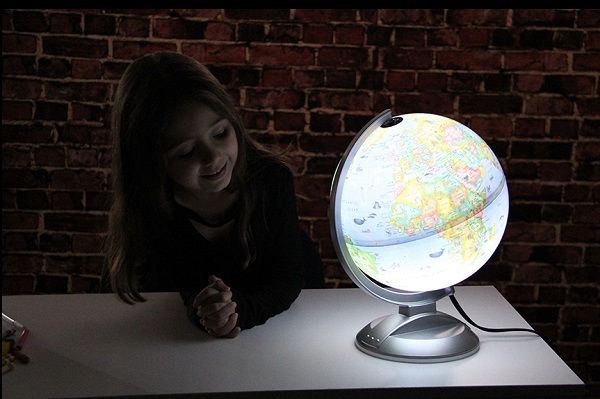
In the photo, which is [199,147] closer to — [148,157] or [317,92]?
[148,157]

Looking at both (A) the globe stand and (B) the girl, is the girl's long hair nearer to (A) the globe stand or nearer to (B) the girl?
(B) the girl

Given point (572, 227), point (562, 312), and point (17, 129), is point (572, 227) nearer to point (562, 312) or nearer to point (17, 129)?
point (562, 312)

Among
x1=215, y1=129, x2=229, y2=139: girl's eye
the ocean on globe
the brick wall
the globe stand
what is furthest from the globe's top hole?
the brick wall

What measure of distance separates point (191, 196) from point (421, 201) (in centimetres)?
77

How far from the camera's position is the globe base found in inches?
52.9

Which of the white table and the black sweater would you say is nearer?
the white table

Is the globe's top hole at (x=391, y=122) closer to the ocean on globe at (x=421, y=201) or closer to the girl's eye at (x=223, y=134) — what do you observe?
the ocean on globe at (x=421, y=201)

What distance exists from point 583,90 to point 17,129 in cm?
226

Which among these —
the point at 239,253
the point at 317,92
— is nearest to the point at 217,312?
the point at 239,253

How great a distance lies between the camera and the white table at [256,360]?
48.1 inches

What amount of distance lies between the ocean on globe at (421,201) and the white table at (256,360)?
19cm

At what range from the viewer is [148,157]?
1753 millimetres

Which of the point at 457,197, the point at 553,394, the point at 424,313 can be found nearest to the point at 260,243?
the point at 424,313

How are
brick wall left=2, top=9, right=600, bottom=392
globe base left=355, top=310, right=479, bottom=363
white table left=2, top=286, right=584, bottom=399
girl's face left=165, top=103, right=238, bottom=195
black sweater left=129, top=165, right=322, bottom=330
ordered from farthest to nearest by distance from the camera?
brick wall left=2, top=9, right=600, bottom=392
black sweater left=129, top=165, right=322, bottom=330
girl's face left=165, top=103, right=238, bottom=195
globe base left=355, top=310, right=479, bottom=363
white table left=2, top=286, right=584, bottom=399
